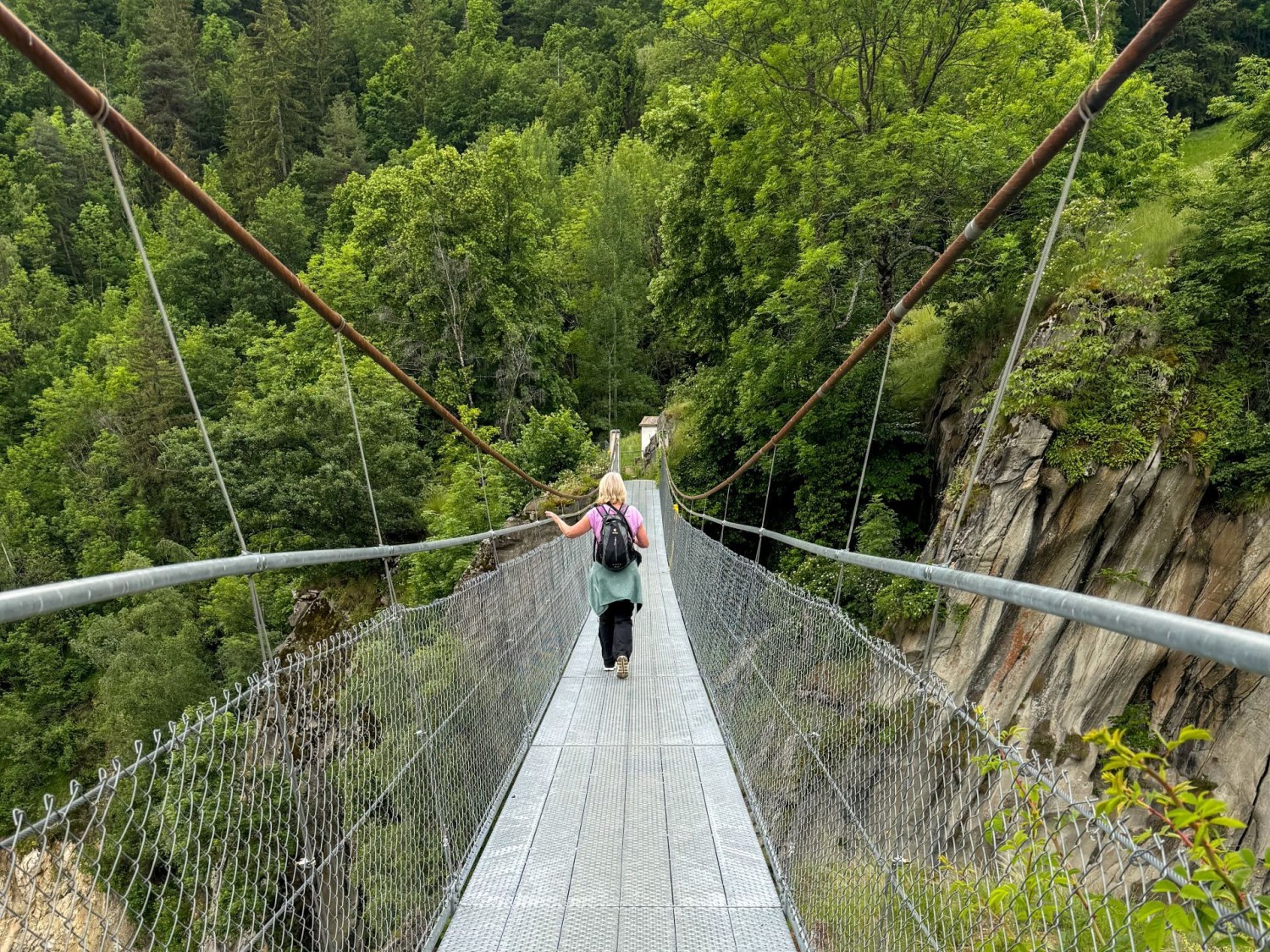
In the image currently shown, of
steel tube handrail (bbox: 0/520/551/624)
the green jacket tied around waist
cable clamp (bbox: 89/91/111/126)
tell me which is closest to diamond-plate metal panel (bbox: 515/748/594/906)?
the green jacket tied around waist

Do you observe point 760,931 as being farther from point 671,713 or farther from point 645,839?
point 671,713

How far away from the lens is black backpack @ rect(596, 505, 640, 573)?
4.30m

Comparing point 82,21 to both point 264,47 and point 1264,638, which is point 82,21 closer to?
point 264,47

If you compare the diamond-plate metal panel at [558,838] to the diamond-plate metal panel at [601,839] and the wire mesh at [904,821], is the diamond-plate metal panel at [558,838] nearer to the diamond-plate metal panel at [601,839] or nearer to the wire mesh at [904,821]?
the diamond-plate metal panel at [601,839]

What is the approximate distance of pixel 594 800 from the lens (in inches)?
120

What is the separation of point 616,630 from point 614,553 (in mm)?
686

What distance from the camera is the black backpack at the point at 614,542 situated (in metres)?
4.30

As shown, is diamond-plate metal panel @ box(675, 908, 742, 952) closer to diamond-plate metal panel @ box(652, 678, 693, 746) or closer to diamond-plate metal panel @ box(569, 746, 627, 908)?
diamond-plate metal panel @ box(569, 746, 627, 908)

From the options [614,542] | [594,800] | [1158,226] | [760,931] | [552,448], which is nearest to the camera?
[760,931]

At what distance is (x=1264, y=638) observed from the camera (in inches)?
26.2

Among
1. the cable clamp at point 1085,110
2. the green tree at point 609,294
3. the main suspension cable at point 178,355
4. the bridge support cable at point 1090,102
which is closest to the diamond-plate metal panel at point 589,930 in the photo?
the main suspension cable at point 178,355

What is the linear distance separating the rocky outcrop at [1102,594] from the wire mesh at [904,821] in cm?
375

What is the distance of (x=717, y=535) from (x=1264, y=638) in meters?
15.1

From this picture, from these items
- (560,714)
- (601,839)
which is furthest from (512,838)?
(560,714)
